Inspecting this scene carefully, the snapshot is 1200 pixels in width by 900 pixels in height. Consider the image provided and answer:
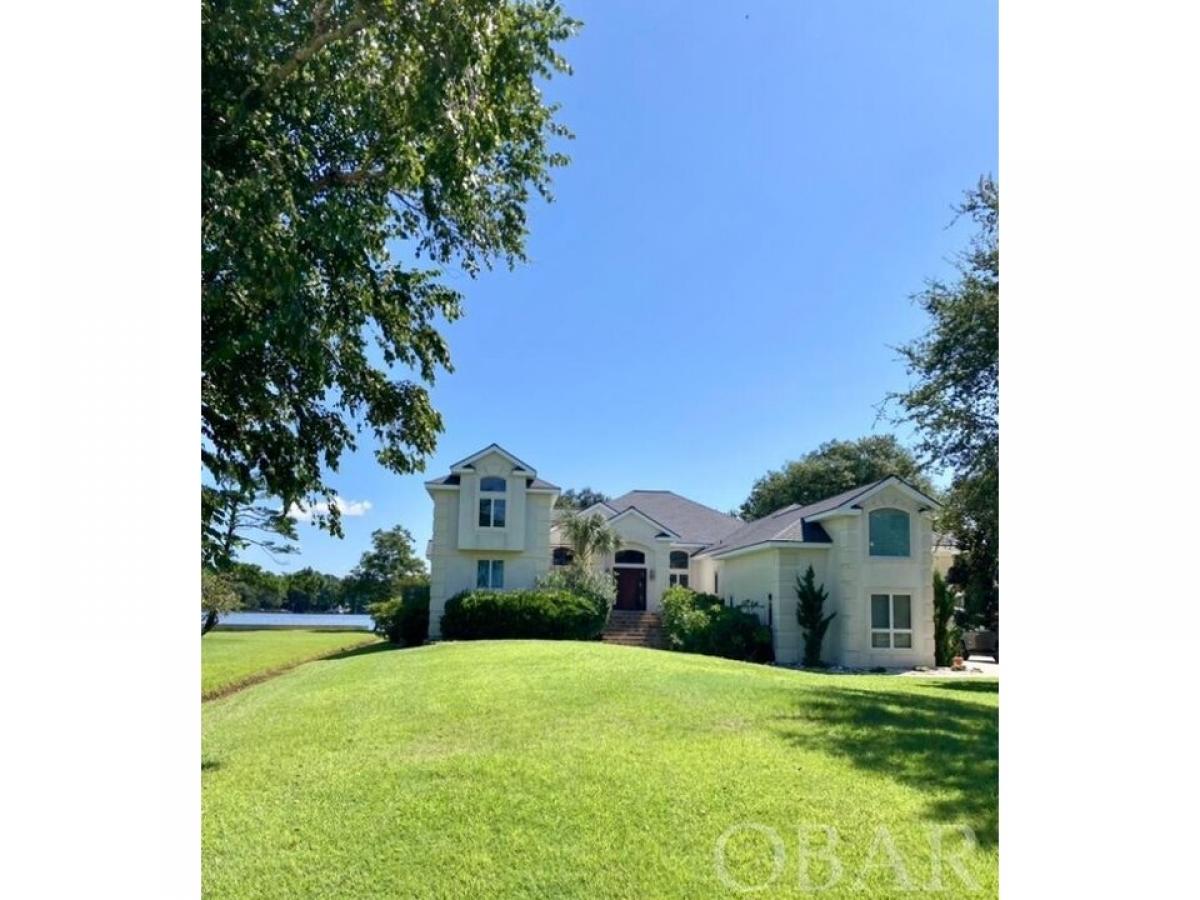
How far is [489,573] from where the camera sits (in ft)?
73.0

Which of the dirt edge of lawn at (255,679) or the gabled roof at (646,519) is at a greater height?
the gabled roof at (646,519)

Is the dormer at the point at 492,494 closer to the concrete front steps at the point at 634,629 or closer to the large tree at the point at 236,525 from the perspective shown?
the concrete front steps at the point at 634,629

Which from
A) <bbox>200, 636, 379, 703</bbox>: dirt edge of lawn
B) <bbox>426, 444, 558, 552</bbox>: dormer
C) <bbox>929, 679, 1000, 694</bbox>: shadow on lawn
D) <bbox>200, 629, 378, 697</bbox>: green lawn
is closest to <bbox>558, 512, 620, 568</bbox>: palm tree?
<bbox>426, 444, 558, 552</bbox>: dormer

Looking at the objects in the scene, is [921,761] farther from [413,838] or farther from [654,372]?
[654,372]

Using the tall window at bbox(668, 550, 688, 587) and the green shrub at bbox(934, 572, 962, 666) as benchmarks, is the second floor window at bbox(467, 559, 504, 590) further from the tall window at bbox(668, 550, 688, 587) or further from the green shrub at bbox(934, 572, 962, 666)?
the green shrub at bbox(934, 572, 962, 666)

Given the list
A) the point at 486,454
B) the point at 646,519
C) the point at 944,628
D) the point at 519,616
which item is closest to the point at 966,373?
the point at 944,628

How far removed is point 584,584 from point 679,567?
750 centimetres

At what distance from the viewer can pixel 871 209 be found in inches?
303

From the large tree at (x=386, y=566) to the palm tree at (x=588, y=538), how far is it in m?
7.14

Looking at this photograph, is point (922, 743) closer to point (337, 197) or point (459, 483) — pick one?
point (337, 197)

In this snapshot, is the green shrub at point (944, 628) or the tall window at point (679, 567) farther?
the tall window at point (679, 567)

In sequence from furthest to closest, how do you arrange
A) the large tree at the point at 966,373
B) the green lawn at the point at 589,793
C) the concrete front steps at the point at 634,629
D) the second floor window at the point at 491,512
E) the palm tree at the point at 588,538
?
the palm tree at the point at 588,538 < the second floor window at the point at 491,512 < the concrete front steps at the point at 634,629 < the large tree at the point at 966,373 < the green lawn at the point at 589,793

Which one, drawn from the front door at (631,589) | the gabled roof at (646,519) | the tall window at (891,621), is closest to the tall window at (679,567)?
the gabled roof at (646,519)

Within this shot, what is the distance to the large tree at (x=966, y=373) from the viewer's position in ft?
40.2
